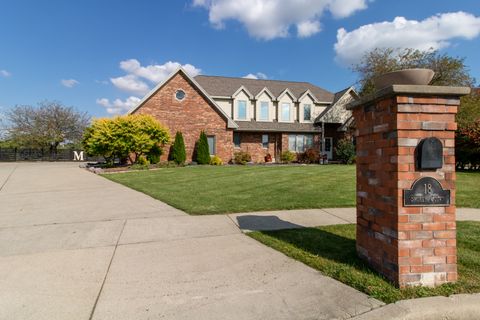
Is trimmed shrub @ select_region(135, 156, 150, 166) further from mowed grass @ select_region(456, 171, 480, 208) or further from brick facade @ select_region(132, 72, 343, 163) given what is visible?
mowed grass @ select_region(456, 171, 480, 208)

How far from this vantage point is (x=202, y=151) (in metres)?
21.0

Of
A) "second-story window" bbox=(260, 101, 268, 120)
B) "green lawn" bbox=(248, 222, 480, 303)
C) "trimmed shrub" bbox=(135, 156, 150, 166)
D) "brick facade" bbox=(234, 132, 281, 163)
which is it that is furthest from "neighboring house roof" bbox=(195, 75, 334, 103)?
"green lawn" bbox=(248, 222, 480, 303)

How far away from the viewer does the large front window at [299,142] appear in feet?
81.8

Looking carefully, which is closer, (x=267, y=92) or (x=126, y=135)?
(x=126, y=135)

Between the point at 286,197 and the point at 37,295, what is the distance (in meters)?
6.27

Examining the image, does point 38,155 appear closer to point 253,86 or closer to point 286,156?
point 253,86

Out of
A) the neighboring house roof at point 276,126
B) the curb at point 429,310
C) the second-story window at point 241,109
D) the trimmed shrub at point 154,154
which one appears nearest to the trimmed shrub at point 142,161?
the trimmed shrub at point 154,154

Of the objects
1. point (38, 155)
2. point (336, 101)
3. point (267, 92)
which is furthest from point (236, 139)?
point (38, 155)

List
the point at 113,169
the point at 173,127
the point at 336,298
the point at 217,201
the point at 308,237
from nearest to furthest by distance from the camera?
1. the point at 336,298
2. the point at 308,237
3. the point at 217,201
4. the point at 113,169
5. the point at 173,127

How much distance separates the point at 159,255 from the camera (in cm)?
409

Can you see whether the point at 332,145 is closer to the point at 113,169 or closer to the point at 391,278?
the point at 113,169

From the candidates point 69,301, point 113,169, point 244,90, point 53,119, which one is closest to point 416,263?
point 69,301

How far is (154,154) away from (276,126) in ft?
34.1

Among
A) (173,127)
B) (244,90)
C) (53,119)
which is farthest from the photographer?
(53,119)
